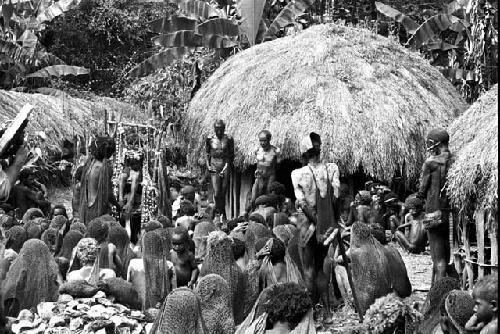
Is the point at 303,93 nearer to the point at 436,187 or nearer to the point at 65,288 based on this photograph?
the point at 436,187

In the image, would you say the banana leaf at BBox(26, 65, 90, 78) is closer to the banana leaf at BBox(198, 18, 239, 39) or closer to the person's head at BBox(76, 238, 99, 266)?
the banana leaf at BBox(198, 18, 239, 39)

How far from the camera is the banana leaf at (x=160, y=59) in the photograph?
81.8 feet

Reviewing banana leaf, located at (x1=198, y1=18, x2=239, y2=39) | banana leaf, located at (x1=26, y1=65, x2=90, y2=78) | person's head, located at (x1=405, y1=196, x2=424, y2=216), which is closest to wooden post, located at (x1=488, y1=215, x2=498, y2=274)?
person's head, located at (x1=405, y1=196, x2=424, y2=216)

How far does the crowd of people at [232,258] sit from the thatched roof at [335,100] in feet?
10.1

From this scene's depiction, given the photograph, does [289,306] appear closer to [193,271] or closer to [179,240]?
[179,240]

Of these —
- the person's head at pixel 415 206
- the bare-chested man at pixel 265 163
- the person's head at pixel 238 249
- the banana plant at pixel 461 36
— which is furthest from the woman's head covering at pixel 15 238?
the banana plant at pixel 461 36

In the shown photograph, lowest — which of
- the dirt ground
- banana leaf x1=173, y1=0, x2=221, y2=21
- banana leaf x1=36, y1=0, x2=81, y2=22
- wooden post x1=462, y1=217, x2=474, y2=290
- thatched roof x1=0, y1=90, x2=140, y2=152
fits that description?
the dirt ground

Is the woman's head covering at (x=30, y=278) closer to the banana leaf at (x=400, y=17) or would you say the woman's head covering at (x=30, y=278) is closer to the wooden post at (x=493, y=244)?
the wooden post at (x=493, y=244)

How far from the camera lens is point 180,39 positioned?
78.9 ft

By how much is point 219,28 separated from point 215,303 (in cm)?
1470

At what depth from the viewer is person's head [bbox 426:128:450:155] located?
1325 centimetres

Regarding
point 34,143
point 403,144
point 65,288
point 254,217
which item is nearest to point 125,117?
point 34,143

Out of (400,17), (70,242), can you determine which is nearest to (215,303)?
(70,242)

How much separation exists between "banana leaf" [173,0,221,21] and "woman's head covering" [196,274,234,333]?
16127 millimetres
